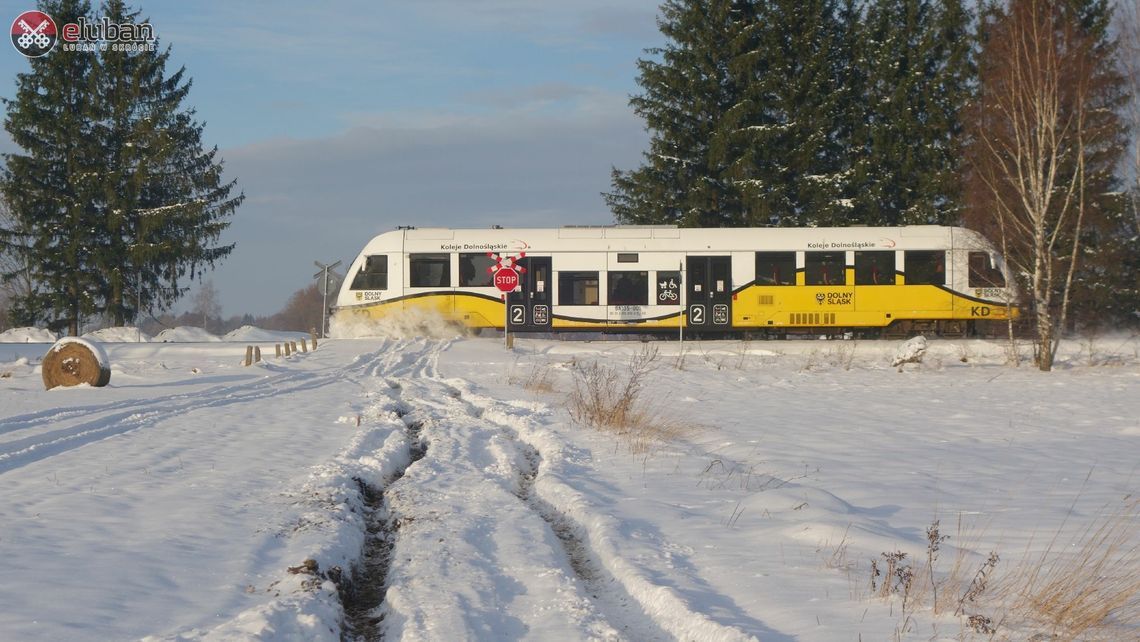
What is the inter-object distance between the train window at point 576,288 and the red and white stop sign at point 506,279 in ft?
10.5

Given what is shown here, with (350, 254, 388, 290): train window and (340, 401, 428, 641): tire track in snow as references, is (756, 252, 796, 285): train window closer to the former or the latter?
(350, 254, 388, 290): train window

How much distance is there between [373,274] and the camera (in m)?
31.9

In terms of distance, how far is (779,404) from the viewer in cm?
1642

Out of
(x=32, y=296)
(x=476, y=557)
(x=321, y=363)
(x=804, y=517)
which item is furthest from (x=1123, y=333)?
(x=32, y=296)

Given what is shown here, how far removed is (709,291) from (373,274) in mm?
10268

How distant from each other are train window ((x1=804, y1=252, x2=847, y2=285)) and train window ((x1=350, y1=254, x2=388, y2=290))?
41.9ft

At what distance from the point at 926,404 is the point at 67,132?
34.0 metres

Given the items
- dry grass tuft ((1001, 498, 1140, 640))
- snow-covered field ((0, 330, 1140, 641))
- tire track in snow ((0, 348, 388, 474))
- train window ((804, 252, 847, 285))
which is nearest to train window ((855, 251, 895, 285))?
train window ((804, 252, 847, 285))

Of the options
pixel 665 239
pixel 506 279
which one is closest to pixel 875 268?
pixel 665 239

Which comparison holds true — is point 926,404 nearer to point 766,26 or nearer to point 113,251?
point 766,26

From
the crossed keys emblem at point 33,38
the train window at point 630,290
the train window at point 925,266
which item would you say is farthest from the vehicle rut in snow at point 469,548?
the crossed keys emblem at point 33,38

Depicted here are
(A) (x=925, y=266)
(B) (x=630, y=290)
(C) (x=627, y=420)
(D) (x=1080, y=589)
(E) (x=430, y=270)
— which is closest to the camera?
(D) (x=1080, y=589)

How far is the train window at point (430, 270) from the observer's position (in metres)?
31.4

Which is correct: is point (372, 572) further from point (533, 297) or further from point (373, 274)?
point (373, 274)
